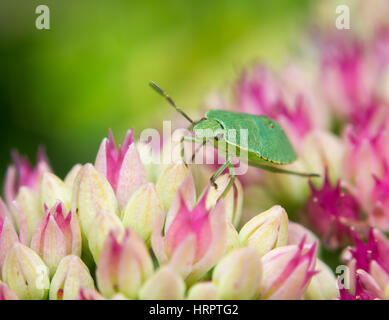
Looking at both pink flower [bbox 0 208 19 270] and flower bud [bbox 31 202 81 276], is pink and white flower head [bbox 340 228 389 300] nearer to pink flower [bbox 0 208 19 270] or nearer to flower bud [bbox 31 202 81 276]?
flower bud [bbox 31 202 81 276]

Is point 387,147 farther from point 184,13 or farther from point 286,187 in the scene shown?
point 184,13

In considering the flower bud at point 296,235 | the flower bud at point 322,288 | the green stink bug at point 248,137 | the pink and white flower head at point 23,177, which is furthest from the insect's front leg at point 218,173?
the pink and white flower head at point 23,177

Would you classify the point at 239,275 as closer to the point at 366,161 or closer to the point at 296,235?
the point at 296,235

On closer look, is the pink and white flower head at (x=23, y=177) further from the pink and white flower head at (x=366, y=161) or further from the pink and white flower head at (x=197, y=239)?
the pink and white flower head at (x=366, y=161)

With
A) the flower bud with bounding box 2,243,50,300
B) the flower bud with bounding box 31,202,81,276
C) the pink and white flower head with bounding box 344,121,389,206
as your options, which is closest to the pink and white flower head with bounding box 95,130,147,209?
the flower bud with bounding box 31,202,81,276

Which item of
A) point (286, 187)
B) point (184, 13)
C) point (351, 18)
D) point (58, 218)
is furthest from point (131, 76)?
point (58, 218)

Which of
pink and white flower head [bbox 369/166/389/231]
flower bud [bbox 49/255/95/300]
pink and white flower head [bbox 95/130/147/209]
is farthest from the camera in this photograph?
pink and white flower head [bbox 369/166/389/231]
